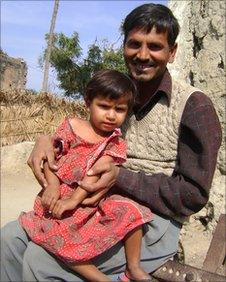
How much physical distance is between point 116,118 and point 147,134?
0.21 meters

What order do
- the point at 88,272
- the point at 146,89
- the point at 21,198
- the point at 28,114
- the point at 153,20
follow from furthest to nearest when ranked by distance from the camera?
the point at 28,114, the point at 21,198, the point at 146,89, the point at 153,20, the point at 88,272

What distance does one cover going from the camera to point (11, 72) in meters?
20.2

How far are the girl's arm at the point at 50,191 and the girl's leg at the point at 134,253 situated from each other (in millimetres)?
298

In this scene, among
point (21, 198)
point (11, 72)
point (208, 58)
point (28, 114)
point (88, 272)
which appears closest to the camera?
point (88, 272)

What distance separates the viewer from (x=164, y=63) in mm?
2152

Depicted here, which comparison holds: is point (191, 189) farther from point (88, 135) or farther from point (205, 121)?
point (88, 135)

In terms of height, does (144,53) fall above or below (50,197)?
above

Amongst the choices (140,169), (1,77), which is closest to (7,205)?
(140,169)

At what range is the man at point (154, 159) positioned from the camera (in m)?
1.94

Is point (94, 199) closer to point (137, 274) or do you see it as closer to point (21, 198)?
point (137, 274)

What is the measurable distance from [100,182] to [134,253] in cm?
29

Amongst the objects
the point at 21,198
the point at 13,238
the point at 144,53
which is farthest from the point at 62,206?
the point at 21,198

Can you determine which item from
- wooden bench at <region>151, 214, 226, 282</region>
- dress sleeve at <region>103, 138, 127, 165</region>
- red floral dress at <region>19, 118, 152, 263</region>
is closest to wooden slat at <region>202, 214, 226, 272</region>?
wooden bench at <region>151, 214, 226, 282</region>

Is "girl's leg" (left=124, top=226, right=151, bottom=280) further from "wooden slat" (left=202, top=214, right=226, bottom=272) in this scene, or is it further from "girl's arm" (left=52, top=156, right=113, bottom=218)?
"wooden slat" (left=202, top=214, right=226, bottom=272)
